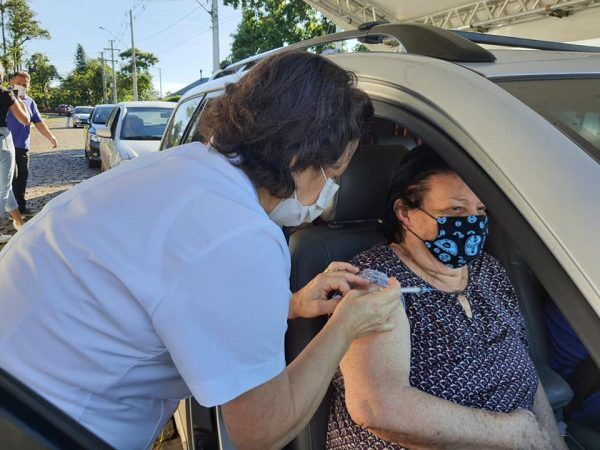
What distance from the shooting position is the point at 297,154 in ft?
3.84

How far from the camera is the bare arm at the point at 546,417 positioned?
5.38 ft

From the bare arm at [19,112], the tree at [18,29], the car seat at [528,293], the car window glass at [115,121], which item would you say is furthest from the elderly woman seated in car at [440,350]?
the tree at [18,29]

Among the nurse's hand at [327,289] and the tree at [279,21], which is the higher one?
the tree at [279,21]

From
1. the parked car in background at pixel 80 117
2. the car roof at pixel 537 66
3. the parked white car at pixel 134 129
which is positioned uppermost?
the car roof at pixel 537 66

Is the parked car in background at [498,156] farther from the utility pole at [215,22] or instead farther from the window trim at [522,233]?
the utility pole at [215,22]

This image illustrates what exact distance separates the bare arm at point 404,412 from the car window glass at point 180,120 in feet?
7.03

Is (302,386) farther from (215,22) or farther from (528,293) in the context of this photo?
(215,22)

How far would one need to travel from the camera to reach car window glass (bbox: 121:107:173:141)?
8.18m

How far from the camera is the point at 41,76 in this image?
55531 mm

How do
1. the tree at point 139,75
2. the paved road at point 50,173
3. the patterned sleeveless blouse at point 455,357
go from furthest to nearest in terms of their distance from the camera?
the tree at point 139,75 < the paved road at point 50,173 < the patterned sleeveless blouse at point 455,357

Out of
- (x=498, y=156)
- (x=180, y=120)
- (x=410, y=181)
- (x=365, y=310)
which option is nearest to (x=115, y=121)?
(x=180, y=120)

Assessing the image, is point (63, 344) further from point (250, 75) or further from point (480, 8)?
point (480, 8)

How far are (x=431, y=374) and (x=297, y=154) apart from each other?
85cm

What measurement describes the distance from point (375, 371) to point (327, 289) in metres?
0.28
